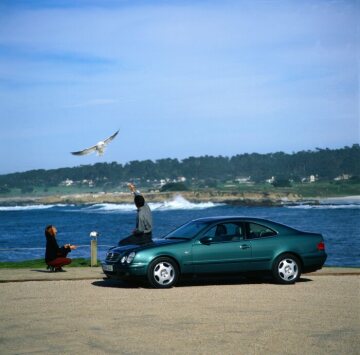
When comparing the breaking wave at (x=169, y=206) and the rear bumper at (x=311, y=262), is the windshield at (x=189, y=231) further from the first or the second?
the breaking wave at (x=169, y=206)

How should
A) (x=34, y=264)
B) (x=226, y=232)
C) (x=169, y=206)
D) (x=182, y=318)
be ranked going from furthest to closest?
(x=169, y=206)
(x=34, y=264)
(x=226, y=232)
(x=182, y=318)

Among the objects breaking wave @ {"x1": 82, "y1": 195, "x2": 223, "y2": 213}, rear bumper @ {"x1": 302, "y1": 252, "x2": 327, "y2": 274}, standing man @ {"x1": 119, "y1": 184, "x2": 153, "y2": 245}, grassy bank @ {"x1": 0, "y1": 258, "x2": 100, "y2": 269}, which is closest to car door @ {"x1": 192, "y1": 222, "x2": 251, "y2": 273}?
rear bumper @ {"x1": 302, "y1": 252, "x2": 327, "y2": 274}

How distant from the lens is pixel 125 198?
198m

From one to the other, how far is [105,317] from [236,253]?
4.32 m

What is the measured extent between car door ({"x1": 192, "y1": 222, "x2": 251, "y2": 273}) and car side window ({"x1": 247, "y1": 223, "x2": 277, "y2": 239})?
18cm

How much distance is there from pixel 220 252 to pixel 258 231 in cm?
102

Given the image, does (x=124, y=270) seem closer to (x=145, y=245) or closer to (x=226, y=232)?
(x=145, y=245)

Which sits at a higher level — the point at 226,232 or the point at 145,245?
the point at 226,232

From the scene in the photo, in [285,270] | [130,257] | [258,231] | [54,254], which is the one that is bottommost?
[285,270]

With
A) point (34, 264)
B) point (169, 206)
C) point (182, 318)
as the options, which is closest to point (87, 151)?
point (34, 264)

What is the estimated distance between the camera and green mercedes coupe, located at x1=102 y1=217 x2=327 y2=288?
14.2 m

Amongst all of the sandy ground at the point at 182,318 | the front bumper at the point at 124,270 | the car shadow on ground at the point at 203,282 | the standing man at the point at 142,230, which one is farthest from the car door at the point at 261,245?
the front bumper at the point at 124,270

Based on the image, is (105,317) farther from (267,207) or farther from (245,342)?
(267,207)

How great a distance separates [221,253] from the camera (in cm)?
1448
